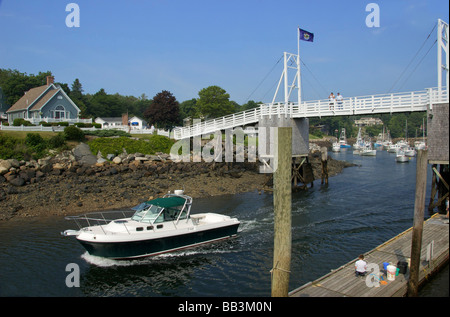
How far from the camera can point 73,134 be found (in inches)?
1575

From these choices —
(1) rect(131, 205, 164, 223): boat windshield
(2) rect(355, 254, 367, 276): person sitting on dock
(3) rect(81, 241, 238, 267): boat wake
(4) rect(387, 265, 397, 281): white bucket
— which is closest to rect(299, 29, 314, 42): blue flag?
(3) rect(81, 241, 238, 267): boat wake

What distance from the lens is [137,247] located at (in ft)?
55.4

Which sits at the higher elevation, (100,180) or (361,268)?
(100,180)

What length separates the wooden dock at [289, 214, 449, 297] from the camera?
36.8ft

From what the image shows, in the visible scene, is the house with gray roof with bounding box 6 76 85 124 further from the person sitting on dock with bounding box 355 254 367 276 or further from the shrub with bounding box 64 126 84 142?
the person sitting on dock with bounding box 355 254 367 276

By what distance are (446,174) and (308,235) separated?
11.8m

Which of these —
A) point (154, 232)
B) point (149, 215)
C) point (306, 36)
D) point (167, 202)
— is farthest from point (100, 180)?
point (306, 36)

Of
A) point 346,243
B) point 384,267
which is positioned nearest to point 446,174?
point 346,243

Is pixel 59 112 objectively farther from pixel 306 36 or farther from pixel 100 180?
pixel 306 36

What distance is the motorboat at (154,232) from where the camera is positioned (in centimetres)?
1652

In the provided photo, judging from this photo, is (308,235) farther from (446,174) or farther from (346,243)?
(446,174)

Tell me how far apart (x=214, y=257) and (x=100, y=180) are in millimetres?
17668

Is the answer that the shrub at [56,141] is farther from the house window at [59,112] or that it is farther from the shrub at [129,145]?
the house window at [59,112]
